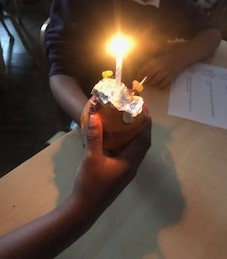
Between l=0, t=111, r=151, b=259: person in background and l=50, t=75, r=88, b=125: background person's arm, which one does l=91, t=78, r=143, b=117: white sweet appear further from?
l=50, t=75, r=88, b=125: background person's arm

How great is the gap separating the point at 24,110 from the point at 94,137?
1.29 meters

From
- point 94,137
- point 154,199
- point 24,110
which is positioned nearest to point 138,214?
point 154,199

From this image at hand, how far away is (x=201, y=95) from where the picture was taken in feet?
2.37

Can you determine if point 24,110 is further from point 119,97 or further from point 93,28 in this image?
point 119,97

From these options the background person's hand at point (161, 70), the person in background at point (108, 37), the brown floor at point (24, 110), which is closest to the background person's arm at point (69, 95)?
the person in background at point (108, 37)

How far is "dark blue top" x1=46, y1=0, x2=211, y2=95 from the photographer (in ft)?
2.42

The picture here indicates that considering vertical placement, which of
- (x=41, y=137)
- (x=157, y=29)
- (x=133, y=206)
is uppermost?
(x=157, y=29)

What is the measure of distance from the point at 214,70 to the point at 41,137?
2.97 feet

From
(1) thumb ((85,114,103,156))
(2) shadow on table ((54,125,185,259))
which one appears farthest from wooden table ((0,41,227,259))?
(1) thumb ((85,114,103,156))

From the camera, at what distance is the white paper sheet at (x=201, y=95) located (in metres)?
0.68

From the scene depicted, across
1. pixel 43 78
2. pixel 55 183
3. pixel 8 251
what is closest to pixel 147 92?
pixel 55 183

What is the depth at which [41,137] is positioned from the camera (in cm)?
148

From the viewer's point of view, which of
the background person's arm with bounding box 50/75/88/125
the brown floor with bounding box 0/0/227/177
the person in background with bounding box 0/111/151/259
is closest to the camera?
the person in background with bounding box 0/111/151/259

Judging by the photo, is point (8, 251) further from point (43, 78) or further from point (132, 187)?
point (43, 78)
